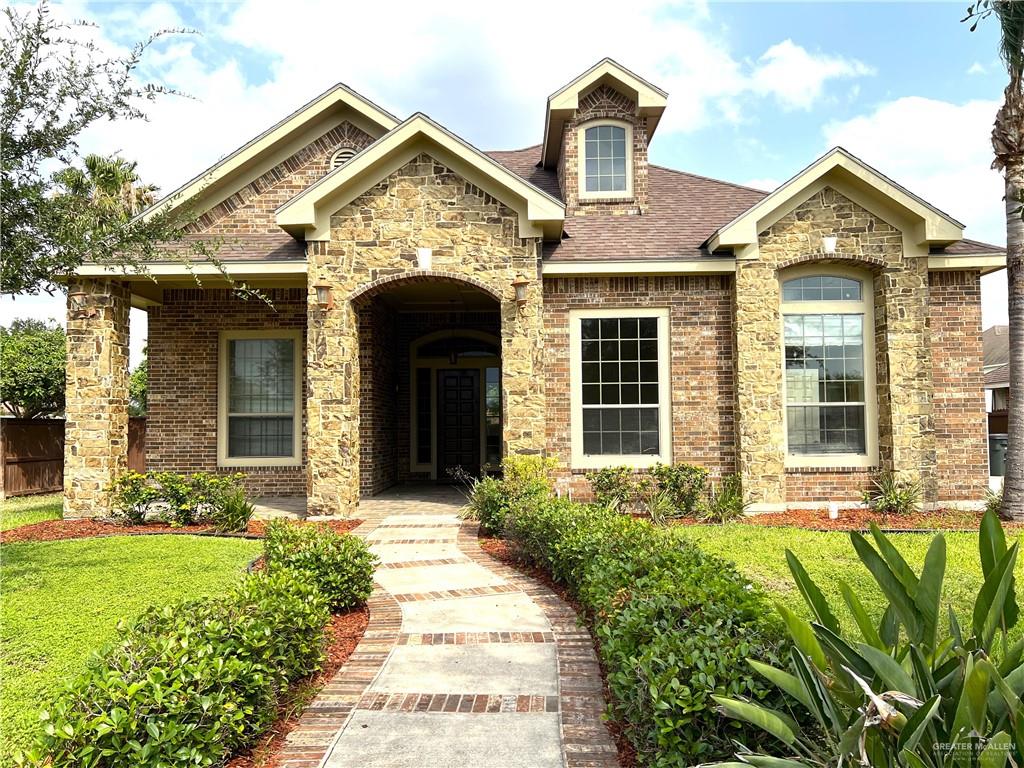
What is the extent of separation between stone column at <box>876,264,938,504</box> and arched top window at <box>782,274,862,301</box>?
0.47m

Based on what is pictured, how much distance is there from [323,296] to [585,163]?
232 inches

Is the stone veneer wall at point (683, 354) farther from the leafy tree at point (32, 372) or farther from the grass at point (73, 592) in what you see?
the leafy tree at point (32, 372)

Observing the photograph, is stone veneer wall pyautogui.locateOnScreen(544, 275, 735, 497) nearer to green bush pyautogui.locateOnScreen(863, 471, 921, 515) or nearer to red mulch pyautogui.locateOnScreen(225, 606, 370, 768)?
green bush pyautogui.locateOnScreen(863, 471, 921, 515)

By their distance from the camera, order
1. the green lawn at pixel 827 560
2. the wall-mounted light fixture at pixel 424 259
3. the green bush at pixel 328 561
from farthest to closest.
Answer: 1. the wall-mounted light fixture at pixel 424 259
2. the green lawn at pixel 827 560
3. the green bush at pixel 328 561

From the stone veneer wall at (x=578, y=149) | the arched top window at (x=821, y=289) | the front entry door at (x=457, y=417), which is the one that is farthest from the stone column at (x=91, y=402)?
the arched top window at (x=821, y=289)

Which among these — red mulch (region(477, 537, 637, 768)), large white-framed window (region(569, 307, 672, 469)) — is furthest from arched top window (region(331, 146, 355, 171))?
red mulch (region(477, 537, 637, 768))

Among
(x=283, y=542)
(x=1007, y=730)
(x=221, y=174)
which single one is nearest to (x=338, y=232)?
(x=221, y=174)

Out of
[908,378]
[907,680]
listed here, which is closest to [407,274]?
[908,378]

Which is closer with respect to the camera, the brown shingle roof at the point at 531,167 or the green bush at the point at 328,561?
the green bush at the point at 328,561

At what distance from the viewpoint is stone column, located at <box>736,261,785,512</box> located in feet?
33.9

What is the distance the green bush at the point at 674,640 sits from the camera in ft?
9.30

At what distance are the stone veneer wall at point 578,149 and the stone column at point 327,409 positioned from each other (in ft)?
16.8

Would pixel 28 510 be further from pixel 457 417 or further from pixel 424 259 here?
pixel 424 259

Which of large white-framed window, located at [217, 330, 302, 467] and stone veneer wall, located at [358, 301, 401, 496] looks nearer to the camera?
stone veneer wall, located at [358, 301, 401, 496]
